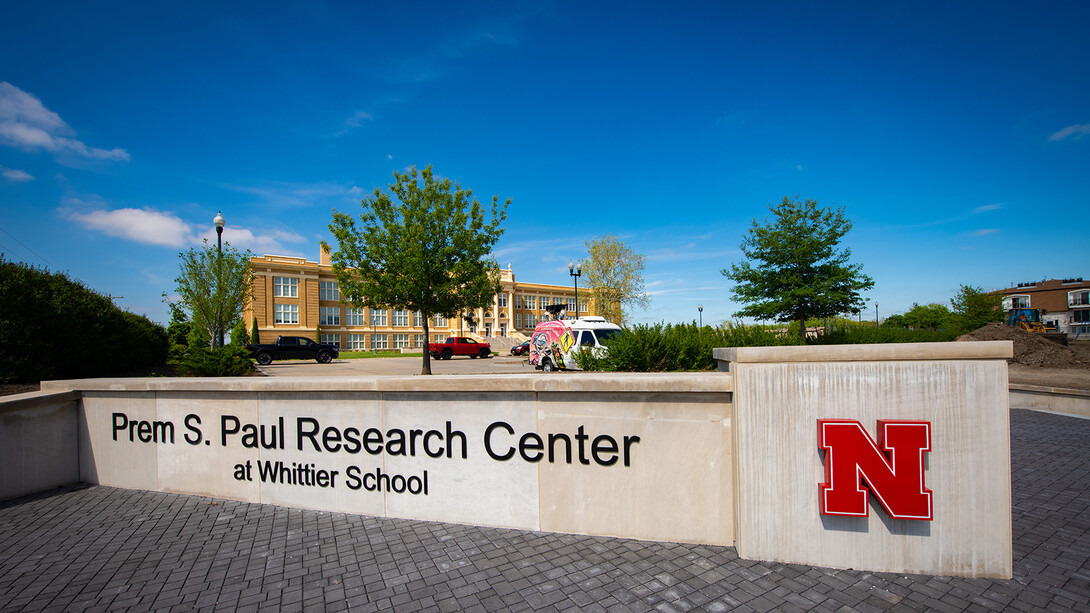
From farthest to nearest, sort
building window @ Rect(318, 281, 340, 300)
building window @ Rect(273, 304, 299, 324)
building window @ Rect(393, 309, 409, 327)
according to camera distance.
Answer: building window @ Rect(393, 309, 409, 327)
building window @ Rect(318, 281, 340, 300)
building window @ Rect(273, 304, 299, 324)

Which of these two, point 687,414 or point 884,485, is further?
point 687,414

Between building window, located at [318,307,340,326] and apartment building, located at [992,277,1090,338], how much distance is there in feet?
292

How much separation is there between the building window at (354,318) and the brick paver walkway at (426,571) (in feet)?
201

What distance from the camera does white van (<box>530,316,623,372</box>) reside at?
13.7 meters

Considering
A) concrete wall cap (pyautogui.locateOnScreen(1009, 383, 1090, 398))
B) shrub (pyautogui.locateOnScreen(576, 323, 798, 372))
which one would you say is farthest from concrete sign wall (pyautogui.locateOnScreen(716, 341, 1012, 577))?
concrete wall cap (pyautogui.locateOnScreen(1009, 383, 1090, 398))

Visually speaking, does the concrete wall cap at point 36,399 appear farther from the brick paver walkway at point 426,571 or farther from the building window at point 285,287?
the building window at point 285,287

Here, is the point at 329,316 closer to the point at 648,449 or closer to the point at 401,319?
the point at 401,319

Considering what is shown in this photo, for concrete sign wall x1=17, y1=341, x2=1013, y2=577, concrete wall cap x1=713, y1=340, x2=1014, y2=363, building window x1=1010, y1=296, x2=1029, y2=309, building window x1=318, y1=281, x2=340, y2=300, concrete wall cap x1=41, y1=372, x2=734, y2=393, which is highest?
building window x1=318, y1=281, x2=340, y2=300

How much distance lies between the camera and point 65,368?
10.3m

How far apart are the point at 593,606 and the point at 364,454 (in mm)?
2698

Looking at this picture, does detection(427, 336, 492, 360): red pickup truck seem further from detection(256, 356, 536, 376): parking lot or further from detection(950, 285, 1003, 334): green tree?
detection(950, 285, 1003, 334): green tree

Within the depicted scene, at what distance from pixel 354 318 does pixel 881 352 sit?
6612 centimetres

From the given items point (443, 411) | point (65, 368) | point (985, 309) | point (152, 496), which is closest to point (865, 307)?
point (985, 309)

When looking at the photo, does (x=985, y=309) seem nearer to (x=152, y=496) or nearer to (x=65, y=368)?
(x=152, y=496)
